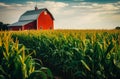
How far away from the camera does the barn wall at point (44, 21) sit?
38.1m

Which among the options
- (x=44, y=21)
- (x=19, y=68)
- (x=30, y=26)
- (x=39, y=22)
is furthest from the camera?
(x=44, y=21)

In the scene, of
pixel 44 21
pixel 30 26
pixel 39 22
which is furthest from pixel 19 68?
pixel 44 21

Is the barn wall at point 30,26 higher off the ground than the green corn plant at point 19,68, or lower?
lower

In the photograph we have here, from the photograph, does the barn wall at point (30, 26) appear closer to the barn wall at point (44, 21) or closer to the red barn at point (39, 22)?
the red barn at point (39, 22)

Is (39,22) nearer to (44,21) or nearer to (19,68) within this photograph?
(44,21)

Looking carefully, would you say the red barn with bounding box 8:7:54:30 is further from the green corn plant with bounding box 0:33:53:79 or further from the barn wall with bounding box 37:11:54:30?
the green corn plant with bounding box 0:33:53:79

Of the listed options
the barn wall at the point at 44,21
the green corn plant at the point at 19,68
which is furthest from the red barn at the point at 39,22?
the green corn plant at the point at 19,68

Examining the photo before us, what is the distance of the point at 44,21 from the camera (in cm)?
3878

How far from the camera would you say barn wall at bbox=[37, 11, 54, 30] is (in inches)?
1501

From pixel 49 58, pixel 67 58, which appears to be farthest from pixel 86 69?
pixel 49 58

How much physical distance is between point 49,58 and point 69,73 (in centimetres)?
175

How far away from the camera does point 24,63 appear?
4.30m

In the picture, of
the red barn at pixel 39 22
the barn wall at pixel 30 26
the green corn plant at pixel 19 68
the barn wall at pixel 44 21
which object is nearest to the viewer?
the green corn plant at pixel 19 68

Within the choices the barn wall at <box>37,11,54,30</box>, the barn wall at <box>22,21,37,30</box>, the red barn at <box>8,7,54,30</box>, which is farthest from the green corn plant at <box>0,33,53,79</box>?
the barn wall at <box>37,11,54,30</box>
